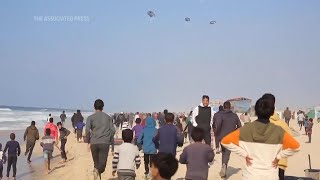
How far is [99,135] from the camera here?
31.7 feet

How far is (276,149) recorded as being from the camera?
479 centimetres

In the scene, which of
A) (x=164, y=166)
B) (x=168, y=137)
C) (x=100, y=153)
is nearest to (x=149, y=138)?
(x=100, y=153)

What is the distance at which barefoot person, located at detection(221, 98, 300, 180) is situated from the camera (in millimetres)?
4785

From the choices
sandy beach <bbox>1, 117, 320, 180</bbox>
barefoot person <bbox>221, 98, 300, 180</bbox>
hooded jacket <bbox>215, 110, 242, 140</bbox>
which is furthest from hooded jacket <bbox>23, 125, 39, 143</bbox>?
barefoot person <bbox>221, 98, 300, 180</bbox>

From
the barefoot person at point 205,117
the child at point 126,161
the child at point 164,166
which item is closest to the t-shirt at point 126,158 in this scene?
the child at point 126,161

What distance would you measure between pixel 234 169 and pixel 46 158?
625 cm

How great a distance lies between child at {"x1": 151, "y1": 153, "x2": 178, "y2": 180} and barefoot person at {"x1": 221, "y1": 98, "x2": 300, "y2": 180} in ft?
3.57

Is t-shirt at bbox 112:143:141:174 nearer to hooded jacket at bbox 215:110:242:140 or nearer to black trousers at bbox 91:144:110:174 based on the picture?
black trousers at bbox 91:144:110:174

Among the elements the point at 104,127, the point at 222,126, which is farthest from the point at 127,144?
the point at 222,126

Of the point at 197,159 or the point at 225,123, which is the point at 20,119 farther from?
the point at 197,159

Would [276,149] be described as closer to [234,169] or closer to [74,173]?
[234,169]

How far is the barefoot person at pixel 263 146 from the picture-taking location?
15.7ft

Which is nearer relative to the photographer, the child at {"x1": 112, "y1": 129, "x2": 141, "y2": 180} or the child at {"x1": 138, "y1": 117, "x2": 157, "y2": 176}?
the child at {"x1": 112, "y1": 129, "x2": 141, "y2": 180}

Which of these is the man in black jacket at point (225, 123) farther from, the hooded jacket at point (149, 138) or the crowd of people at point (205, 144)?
the hooded jacket at point (149, 138)
